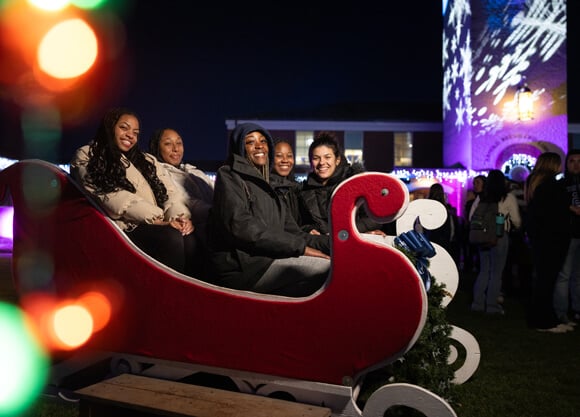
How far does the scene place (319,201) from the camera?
373 cm

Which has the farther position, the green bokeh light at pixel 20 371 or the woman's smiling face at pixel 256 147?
the woman's smiling face at pixel 256 147

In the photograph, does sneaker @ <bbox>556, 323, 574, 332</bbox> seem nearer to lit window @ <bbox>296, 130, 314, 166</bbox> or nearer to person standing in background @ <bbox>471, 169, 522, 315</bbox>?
person standing in background @ <bbox>471, 169, 522, 315</bbox>

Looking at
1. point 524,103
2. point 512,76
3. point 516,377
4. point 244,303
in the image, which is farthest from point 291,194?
point 512,76

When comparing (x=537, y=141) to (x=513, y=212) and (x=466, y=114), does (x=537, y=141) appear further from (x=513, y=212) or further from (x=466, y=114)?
(x=513, y=212)

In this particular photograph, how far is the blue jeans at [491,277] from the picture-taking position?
17.9ft

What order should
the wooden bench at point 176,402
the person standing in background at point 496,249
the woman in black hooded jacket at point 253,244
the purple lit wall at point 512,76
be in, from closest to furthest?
the wooden bench at point 176,402 < the woman in black hooded jacket at point 253,244 < the person standing in background at point 496,249 < the purple lit wall at point 512,76

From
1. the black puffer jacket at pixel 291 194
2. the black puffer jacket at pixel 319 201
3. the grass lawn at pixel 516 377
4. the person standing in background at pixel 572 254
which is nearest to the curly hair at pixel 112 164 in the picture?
the black puffer jacket at pixel 291 194

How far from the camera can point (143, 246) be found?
110 inches

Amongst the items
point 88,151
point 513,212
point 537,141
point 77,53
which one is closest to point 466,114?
point 537,141

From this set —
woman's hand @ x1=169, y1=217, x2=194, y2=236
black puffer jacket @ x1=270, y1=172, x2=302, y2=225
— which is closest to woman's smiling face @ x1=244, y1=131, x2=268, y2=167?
woman's hand @ x1=169, y1=217, x2=194, y2=236

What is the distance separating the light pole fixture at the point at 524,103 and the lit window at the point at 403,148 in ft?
25.4

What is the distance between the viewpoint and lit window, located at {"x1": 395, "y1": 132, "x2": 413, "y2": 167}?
2220 centimetres

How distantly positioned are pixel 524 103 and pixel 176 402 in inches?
592

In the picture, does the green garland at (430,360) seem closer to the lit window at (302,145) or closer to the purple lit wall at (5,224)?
the purple lit wall at (5,224)
